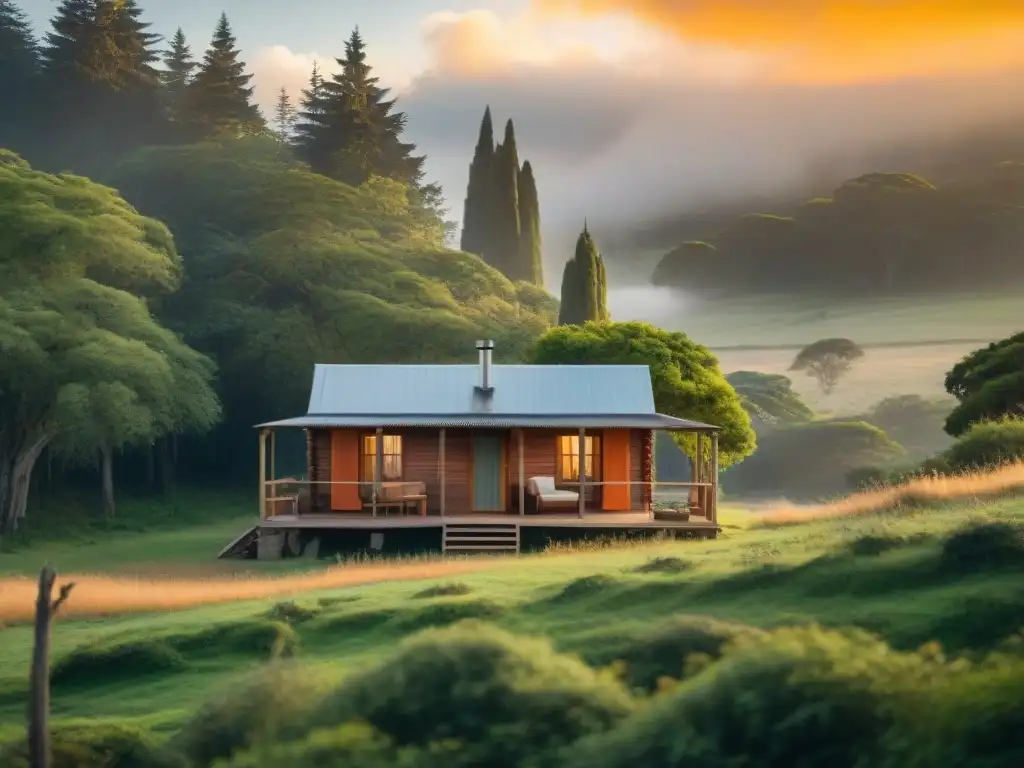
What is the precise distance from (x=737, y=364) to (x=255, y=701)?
8296 cm

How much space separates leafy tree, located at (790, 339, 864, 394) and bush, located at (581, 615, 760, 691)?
3177 inches

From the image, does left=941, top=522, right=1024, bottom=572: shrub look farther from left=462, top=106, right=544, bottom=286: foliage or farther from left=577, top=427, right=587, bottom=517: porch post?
left=462, top=106, right=544, bottom=286: foliage

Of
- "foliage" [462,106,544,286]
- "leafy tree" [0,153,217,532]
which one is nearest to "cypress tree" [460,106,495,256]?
"foliage" [462,106,544,286]

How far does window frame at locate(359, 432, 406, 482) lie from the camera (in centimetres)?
2942

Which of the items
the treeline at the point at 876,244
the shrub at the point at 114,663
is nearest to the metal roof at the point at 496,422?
the shrub at the point at 114,663

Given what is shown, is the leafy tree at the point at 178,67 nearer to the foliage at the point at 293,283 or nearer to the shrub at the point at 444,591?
the foliage at the point at 293,283

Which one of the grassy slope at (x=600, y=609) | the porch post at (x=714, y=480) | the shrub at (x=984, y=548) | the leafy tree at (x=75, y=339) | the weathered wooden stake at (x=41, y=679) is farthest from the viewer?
the leafy tree at (x=75, y=339)

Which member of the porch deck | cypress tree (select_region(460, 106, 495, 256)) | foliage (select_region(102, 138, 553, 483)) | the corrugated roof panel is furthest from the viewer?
cypress tree (select_region(460, 106, 495, 256))

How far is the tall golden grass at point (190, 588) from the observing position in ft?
64.7

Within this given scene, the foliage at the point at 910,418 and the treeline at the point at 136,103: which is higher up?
the treeline at the point at 136,103

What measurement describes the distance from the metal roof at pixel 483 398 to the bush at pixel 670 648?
14.7 metres

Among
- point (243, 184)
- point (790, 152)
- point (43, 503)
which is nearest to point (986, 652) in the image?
point (43, 503)

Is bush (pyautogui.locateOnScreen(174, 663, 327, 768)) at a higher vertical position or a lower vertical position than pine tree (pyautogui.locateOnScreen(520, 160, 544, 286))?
lower

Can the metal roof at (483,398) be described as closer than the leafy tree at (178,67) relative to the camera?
Yes
